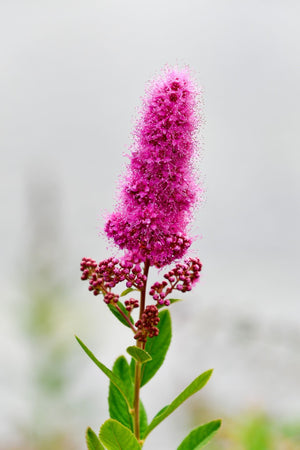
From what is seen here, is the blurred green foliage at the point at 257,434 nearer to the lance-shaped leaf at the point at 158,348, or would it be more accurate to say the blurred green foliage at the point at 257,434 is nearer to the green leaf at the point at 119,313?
the lance-shaped leaf at the point at 158,348

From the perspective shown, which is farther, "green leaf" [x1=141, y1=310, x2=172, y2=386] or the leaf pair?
"green leaf" [x1=141, y1=310, x2=172, y2=386]

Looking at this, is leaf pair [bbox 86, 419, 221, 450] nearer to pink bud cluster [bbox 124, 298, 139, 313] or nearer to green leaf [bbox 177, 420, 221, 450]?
green leaf [bbox 177, 420, 221, 450]

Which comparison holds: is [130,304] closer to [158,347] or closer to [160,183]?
[158,347]

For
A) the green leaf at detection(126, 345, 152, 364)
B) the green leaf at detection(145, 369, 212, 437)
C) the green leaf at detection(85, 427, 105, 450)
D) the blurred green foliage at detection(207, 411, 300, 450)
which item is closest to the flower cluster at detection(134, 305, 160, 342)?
the green leaf at detection(126, 345, 152, 364)

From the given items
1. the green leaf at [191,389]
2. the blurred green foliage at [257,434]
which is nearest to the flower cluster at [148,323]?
the green leaf at [191,389]

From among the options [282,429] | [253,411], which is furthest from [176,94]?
[282,429]
